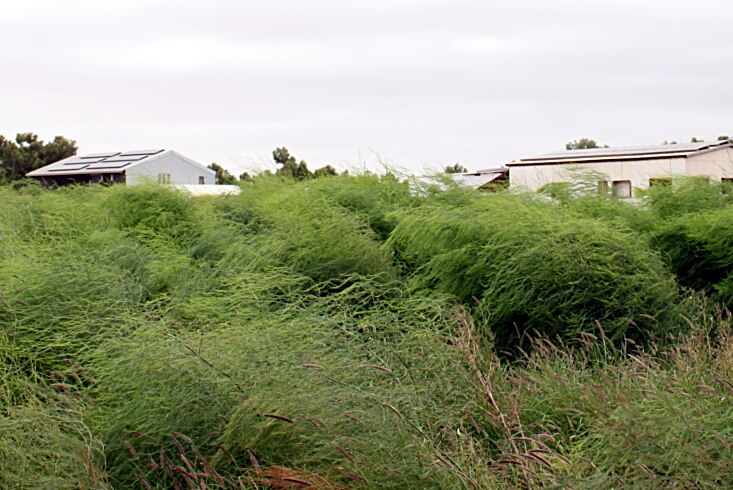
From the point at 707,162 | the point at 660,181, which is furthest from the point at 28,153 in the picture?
the point at 660,181

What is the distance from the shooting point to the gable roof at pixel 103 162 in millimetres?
31031

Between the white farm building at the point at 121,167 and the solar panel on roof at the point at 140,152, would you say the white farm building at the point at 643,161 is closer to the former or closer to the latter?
the white farm building at the point at 121,167

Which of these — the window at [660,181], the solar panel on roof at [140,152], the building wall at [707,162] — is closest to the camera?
the window at [660,181]

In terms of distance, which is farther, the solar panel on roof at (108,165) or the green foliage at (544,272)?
the solar panel on roof at (108,165)

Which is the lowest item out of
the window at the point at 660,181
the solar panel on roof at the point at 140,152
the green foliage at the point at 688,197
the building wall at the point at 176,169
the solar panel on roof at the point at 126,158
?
the green foliage at the point at 688,197

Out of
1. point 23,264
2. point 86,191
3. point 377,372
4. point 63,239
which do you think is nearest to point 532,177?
point 86,191

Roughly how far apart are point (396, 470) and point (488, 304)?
3078 mm

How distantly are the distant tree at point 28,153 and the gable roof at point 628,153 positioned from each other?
75.1 feet

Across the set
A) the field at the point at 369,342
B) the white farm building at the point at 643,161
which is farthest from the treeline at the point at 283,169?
the white farm building at the point at 643,161

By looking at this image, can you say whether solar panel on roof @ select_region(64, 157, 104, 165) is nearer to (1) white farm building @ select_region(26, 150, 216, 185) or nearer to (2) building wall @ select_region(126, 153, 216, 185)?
(1) white farm building @ select_region(26, 150, 216, 185)

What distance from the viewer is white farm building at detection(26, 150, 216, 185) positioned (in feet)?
102

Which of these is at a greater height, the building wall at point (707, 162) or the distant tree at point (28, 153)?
the distant tree at point (28, 153)

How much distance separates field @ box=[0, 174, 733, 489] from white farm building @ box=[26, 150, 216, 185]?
22304mm

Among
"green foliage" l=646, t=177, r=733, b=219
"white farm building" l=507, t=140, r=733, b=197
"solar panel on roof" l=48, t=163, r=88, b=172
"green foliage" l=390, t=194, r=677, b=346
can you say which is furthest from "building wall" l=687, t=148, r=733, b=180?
"solar panel on roof" l=48, t=163, r=88, b=172
